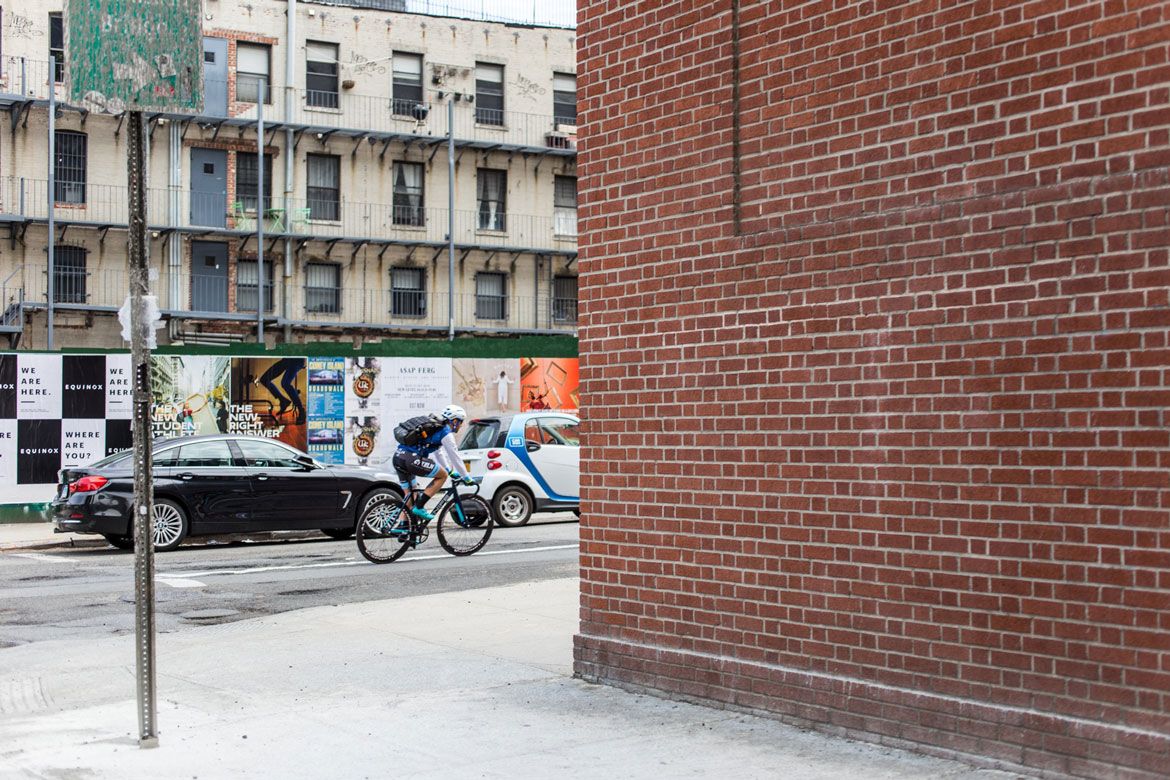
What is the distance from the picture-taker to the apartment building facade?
129ft

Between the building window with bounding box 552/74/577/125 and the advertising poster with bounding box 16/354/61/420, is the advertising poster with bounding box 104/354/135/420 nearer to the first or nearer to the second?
the advertising poster with bounding box 16/354/61/420

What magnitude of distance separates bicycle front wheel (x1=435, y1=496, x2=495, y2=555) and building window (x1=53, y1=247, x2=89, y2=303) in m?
27.5

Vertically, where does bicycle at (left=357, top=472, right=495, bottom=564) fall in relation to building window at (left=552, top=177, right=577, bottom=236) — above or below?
below

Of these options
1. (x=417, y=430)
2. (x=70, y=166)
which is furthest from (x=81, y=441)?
(x=70, y=166)

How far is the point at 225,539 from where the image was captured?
1997 centimetres

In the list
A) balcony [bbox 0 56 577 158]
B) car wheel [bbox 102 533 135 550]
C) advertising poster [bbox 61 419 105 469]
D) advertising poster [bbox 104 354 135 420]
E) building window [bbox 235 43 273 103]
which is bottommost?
car wheel [bbox 102 533 135 550]

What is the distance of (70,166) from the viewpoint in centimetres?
3956

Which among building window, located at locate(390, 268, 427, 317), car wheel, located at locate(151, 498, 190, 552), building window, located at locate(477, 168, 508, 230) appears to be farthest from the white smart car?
building window, located at locate(477, 168, 508, 230)

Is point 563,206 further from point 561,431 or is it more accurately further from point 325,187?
point 561,431

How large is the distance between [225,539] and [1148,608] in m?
A: 16.5

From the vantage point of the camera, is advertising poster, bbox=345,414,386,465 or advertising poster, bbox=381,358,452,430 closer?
advertising poster, bbox=345,414,386,465

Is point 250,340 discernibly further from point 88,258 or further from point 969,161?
point 969,161

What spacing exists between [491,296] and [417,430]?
31520 millimetres

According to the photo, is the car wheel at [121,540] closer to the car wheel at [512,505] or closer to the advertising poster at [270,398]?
the car wheel at [512,505]
